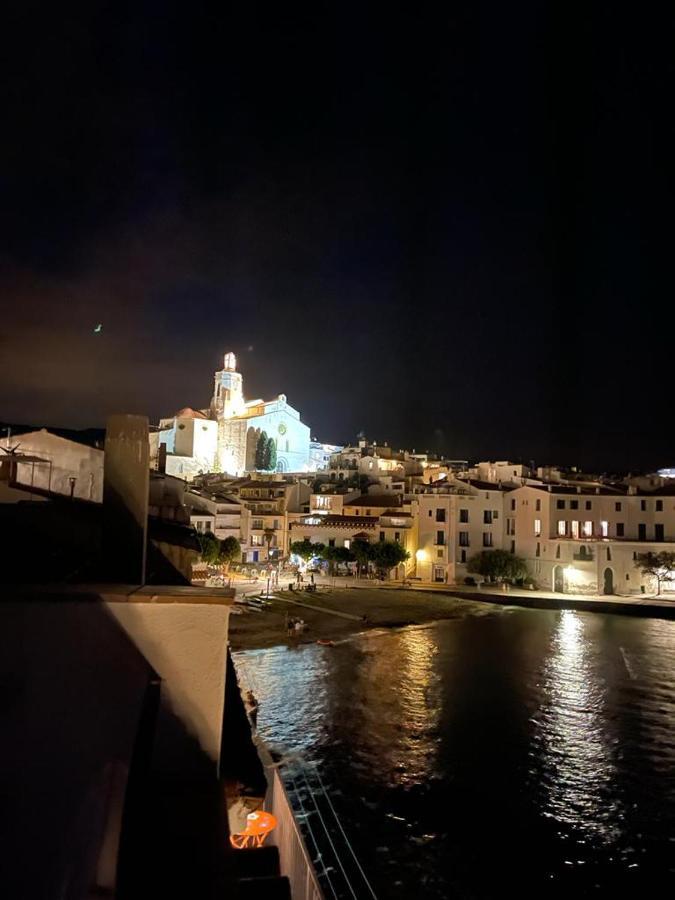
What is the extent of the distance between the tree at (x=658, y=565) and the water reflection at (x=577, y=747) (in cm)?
1883

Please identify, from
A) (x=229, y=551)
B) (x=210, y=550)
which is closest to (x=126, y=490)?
(x=210, y=550)

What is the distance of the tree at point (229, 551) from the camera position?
40.7m

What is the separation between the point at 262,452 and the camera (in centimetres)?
8462

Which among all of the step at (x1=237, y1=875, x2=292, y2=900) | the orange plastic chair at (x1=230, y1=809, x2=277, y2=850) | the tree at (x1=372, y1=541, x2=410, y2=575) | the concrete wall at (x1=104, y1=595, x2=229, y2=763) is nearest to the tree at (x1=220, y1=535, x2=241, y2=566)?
the tree at (x1=372, y1=541, x2=410, y2=575)

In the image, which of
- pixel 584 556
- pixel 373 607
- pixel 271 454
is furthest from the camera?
pixel 271 454

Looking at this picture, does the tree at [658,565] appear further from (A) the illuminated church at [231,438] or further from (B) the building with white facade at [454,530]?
(A) the illuminated church at [231,438]

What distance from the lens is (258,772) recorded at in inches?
199

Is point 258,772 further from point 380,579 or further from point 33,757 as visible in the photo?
point 380,579

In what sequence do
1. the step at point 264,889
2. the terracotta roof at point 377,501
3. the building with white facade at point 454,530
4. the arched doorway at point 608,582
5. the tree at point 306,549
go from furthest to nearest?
1. the terracotta roof at point 377,501
2. the building with white facade at point 454,530
3. the tree at point 306,549
4. the arched doorway at point 608,582
5. the step at point 264,889

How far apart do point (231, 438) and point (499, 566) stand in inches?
2014

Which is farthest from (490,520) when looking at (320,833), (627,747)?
(320,833)

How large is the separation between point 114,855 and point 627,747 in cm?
1822

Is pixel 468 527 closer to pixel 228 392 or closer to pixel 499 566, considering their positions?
pixel 499 566

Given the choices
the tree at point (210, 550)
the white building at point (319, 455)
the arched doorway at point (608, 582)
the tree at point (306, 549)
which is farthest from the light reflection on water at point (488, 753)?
the white building at point (319, 455)
